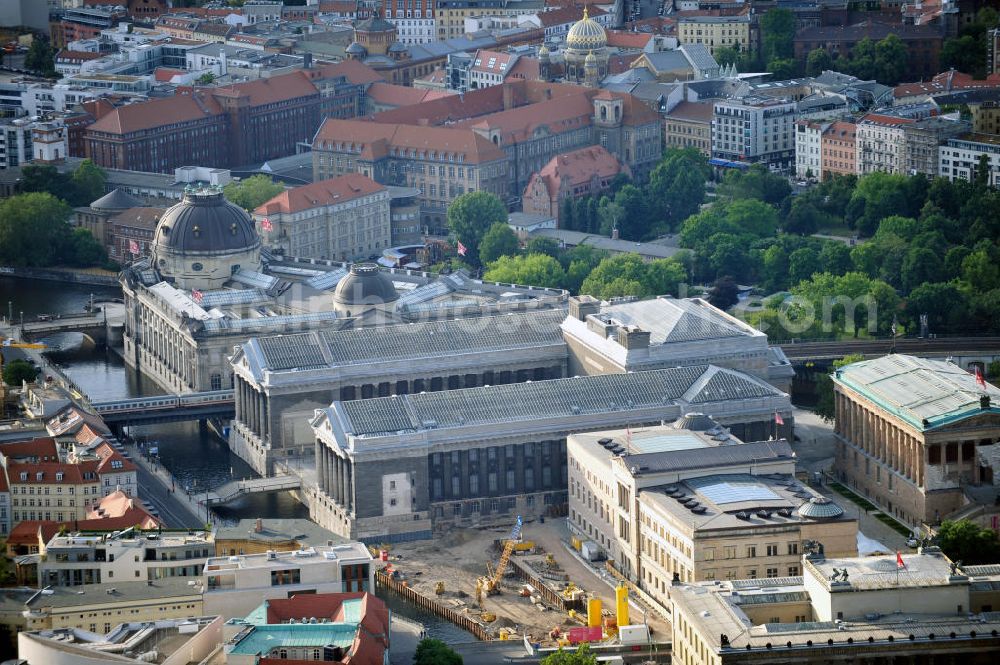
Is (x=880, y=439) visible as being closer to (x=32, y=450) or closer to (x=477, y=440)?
(x=477, y=440)

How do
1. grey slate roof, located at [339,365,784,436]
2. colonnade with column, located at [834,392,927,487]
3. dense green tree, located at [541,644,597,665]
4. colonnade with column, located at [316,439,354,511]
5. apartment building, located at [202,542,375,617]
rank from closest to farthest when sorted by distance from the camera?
1. dense green tree, located at [541,644,597,665]
2. apartment building, located at [202,542,375,617]
3. colonnade with column, located at [834,392,927,487]
4. colonnade with column, located at [316,439,354,511]
5. grey slate roof, located at [339,365,784,436]

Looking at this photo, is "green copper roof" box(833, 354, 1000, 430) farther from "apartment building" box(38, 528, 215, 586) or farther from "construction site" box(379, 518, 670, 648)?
"apartment building" box(38, 528, 215, 586)

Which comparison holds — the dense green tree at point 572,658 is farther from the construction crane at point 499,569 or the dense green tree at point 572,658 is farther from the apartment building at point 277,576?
the construction crane at point 499,569

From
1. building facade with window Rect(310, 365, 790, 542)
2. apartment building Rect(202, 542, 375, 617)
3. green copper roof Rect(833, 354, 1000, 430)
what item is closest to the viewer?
apartment building Rect(202, 542, 375, 617)

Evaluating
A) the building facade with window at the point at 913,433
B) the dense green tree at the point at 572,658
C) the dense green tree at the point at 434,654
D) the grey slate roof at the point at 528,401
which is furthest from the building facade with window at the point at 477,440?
the dense green tree at the point at 572,658

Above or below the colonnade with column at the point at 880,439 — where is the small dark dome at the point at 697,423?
above

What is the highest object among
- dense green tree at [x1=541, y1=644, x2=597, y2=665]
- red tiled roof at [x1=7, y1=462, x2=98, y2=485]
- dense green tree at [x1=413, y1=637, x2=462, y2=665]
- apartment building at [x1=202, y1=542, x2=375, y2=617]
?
red tiled roof at [x1=7, y1=462, x2=98, y2=485]

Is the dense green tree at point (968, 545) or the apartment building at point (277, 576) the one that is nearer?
the apartment building at point (277, 576)

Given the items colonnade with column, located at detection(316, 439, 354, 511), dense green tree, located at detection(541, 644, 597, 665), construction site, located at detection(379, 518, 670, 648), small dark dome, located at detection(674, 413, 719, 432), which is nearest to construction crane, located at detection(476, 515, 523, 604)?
construction site, located at detection(379, 518, 670, 648)

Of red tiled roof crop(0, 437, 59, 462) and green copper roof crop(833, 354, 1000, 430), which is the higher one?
green copper roof crop(833, 354, 1000, 430)
